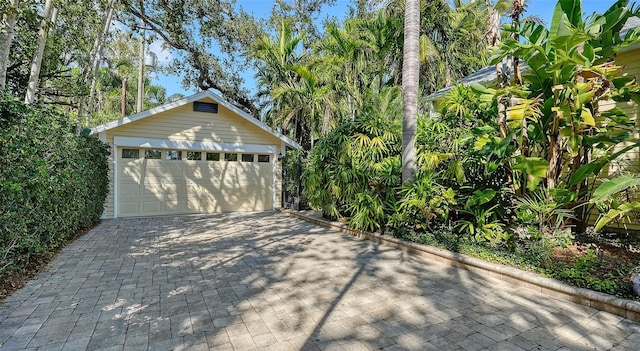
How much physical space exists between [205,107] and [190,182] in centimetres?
244

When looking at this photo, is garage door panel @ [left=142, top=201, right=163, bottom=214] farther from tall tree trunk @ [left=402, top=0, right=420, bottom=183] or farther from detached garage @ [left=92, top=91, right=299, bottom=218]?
tall tree trunk @ [left=402, top=0, right=420, bottom=183]

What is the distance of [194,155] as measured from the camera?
10117 millimetres

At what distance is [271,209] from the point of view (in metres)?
11.2

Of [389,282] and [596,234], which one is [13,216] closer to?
[389,282]

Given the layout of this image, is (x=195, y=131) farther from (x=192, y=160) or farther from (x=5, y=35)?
(x=5, y=35)

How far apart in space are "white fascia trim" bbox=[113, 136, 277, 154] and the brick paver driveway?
4.67 m

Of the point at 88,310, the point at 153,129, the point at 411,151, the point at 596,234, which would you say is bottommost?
the point at 88,310

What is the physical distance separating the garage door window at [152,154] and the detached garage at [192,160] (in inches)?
1.1

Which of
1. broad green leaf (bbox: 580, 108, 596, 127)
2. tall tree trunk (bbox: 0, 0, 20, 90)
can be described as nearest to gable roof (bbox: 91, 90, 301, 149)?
tall tree trunk (bbox: 0, 0, 20, 90)

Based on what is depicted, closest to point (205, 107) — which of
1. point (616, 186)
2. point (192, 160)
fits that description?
point (192, 160)

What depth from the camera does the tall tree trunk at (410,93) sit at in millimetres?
5543

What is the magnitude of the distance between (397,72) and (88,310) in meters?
13.1

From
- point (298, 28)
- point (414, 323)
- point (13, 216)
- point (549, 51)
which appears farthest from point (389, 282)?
point (298, 28)

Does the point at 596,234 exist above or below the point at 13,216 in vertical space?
below
